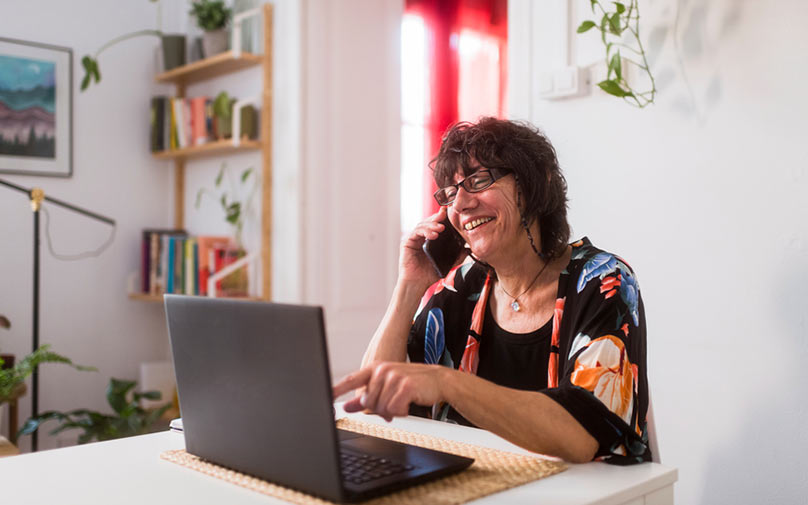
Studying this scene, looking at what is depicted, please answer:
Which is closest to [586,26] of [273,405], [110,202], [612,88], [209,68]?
[612,88]

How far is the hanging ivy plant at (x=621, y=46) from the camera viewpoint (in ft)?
6.14

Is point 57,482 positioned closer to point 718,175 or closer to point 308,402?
point 308,402

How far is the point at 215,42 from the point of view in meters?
3.23

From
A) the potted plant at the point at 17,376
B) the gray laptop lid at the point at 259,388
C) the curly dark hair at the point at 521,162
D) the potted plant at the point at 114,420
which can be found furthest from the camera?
the potted plant at the point at 114,420

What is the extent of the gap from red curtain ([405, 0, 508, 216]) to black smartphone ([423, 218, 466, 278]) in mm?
2169

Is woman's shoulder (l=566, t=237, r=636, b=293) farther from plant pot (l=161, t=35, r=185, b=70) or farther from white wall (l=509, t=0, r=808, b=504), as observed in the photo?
plant pot (l=161, t=35, r=185, b=70)

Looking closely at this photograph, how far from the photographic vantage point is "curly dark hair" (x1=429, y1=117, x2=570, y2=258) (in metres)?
1.51

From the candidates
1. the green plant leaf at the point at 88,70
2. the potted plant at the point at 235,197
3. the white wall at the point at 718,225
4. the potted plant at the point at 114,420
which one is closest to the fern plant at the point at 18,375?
the potted plant at the point at 114,420

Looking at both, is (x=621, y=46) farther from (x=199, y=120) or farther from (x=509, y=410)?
(x=199, y=120)

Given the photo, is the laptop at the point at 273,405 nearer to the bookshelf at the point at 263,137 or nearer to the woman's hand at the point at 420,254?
the woman's hand at the point at 420,254

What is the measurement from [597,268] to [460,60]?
2.90 metres

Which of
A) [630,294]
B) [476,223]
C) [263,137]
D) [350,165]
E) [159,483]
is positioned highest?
[263,137]

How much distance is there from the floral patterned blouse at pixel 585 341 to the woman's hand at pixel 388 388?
0.25m

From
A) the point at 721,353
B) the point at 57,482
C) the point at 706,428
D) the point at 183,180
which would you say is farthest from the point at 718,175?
the point at 183,180
